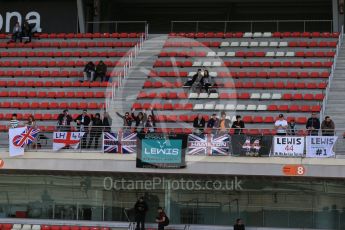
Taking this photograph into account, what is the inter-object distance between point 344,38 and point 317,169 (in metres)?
11.4

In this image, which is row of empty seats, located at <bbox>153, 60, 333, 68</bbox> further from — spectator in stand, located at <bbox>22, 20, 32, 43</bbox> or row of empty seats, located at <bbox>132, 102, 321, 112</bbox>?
spectator in stand, located at <bbox>22, 20, 32, 43</bbox>

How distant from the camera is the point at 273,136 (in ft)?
68.6

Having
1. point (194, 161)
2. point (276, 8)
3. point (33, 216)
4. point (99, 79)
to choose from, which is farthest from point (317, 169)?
point (276, 8)

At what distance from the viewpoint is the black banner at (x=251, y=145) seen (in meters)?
21.0

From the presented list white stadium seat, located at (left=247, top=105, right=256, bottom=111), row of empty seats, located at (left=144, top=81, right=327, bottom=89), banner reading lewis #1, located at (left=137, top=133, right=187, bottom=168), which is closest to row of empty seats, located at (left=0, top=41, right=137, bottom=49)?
row of empty seats, located at (left=144, top=81, right=327, bottom=89)

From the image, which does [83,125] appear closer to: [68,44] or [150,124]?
[150,124]

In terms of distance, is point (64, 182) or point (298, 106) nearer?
point (64, 182)

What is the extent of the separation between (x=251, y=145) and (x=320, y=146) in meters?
1.95

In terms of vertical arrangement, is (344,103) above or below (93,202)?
above

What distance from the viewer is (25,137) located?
22484mm

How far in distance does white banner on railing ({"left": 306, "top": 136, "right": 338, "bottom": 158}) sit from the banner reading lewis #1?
362cm

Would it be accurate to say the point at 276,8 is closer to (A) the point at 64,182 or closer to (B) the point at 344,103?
(B) the point at 344,103

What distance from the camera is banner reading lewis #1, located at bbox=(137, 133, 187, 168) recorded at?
21.6m

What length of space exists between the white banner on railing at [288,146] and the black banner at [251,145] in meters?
0.20
